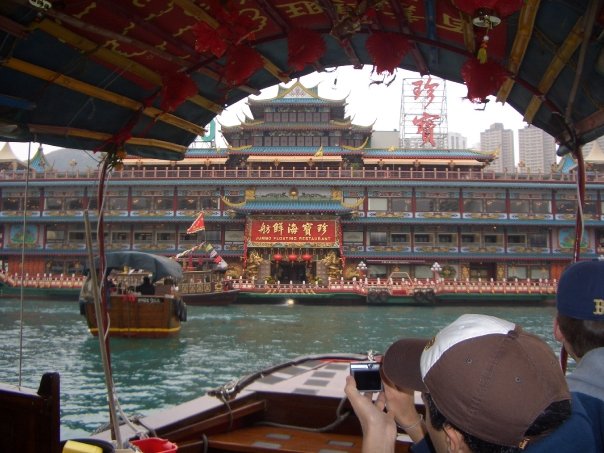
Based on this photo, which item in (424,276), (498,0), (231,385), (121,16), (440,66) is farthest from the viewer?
(424,276)

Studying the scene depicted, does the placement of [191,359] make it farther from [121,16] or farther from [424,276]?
[424,276]

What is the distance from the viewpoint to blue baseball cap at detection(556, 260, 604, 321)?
1379mm

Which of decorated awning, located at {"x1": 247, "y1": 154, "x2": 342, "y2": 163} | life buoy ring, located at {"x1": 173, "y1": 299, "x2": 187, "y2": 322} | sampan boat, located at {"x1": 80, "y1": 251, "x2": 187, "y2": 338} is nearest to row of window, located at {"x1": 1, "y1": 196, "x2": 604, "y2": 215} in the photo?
decorated awning, located at {"x1": 247, "y1": 154, "x2": 342, "y2": 163}

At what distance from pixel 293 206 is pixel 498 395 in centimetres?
2407

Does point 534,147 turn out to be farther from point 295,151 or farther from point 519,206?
point 295,151

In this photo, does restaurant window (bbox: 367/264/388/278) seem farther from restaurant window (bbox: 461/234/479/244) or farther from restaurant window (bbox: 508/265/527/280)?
restaurant window (bbox: 508/265/527/280)

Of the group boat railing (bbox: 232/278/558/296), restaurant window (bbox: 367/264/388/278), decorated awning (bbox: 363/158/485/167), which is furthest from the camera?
decorated awning (bbox: 363/158/485/167)

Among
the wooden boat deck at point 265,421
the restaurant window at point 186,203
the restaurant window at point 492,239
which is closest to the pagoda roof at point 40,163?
the restaurant window at point 186,203

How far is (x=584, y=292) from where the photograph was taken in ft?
4.58

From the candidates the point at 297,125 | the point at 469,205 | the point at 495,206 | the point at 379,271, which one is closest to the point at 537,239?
the point at 495,206

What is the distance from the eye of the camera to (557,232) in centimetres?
2597

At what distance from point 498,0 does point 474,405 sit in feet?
5.15

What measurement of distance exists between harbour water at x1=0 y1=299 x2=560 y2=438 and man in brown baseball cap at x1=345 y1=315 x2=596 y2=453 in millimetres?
3421

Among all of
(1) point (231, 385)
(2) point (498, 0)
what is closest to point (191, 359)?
(1) point (231, 385)
